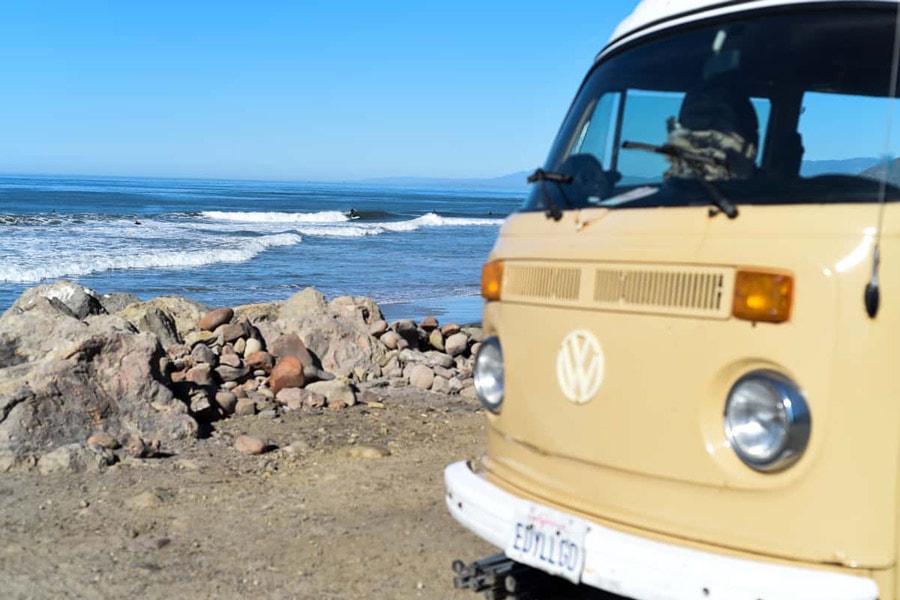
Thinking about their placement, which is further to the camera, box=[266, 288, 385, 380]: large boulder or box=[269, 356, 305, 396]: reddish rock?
box=[266, 288, 385, 380]: large boulder

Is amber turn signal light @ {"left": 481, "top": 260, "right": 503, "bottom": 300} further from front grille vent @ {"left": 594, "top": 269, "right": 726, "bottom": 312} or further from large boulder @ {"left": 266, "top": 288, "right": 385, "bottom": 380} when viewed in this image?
large boulder @ {"left": 266, "top": 288, "right": 385, "bottom": 380}

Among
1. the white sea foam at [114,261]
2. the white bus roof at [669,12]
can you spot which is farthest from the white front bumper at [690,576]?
the white sea foam at [114,261]

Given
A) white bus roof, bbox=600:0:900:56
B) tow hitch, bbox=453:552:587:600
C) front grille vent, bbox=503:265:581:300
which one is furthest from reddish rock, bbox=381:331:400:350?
front grille vent, bbox=503:265:581:300

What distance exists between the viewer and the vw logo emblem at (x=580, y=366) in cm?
360

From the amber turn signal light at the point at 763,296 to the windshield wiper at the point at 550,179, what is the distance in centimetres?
104

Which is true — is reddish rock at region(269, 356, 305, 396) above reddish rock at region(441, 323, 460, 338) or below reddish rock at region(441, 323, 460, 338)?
below

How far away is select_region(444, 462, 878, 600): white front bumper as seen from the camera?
2.96 meters

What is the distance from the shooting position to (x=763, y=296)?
3.12 meters

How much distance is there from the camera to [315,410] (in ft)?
27.5

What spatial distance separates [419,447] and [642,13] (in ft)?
12.8

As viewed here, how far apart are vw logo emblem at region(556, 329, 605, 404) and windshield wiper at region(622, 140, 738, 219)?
618 mm

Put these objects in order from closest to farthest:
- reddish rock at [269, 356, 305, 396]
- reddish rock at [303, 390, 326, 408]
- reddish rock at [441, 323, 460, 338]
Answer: reddish rock at [303, 390, 326, 408]
reddish rock at [269, 356, 305, 396]
reddish rock at [441, 323, 460, 338]

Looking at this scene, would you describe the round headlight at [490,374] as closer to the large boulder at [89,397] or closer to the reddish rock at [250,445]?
the reddish rock at [250,445]

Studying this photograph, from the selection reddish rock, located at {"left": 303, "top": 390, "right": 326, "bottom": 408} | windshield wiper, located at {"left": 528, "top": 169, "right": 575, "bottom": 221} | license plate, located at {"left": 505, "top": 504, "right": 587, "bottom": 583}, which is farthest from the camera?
reddish rock, located at {"left": 303, "top": 390, "right": 326, "bottom": 408}
